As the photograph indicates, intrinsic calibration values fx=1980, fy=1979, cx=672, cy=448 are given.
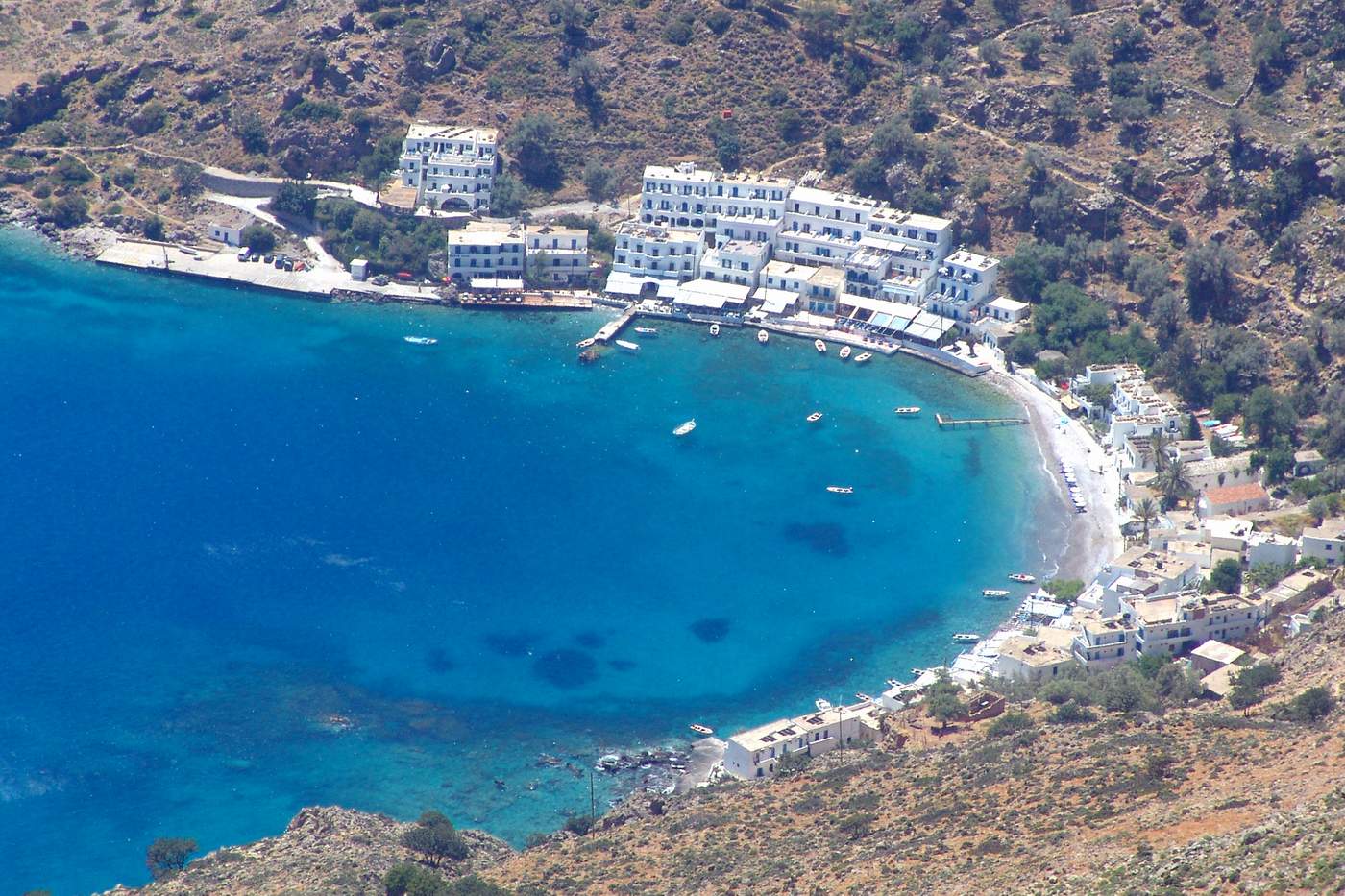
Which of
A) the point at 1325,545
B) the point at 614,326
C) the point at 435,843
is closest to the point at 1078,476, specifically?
the point at 1325,545

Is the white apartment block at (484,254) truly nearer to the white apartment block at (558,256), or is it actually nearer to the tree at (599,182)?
the white apartment block at (558,256)

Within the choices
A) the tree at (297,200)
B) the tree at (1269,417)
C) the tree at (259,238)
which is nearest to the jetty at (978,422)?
the tree at (1269,417)

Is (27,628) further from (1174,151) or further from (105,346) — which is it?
(1174,151)

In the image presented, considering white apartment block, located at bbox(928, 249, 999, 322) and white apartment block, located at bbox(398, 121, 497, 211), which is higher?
white apartment block, located at bbox(398, 121, 497, 211)

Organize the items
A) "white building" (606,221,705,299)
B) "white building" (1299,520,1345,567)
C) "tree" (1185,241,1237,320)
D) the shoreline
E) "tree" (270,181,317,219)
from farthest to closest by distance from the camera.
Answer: "tree" (270,181,317,219), "white building" (606,221,705,299), "tree" (1185,241,1237,320), the shoreline, "white building" (1299,520,1345,567)

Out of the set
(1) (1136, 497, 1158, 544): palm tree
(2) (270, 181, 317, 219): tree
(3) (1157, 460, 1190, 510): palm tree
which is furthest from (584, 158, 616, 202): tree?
(1) (1136, 497, 1158, 544): palm tree

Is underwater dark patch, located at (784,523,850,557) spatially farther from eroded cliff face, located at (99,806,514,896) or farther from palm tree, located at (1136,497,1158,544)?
eroded cliff face, located at (99,806,514,896)

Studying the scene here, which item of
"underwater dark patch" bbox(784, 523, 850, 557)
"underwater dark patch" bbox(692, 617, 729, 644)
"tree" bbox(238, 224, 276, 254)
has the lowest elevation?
"underwater dark patch" bbox(692, 617, 729, 644)
